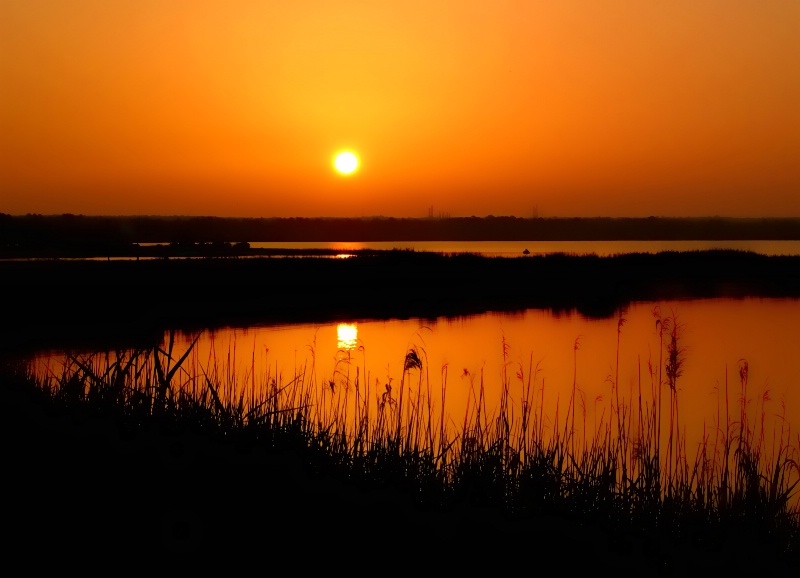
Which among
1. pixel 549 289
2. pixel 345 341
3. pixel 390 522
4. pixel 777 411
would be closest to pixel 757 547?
pixel 390 522

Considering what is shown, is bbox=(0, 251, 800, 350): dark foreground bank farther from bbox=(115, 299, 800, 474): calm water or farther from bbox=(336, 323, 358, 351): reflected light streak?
bbox=(115, 299, 800, 474): calm water

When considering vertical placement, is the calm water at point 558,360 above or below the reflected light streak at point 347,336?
above

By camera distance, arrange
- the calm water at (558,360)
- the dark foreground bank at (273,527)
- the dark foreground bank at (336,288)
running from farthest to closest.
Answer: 1. the dark foreground bank at (336,288)
2. the calm water at (558,360)
3. the dark foreground bank at (273,527)

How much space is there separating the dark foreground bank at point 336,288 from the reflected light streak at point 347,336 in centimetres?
202

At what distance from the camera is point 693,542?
558 cm

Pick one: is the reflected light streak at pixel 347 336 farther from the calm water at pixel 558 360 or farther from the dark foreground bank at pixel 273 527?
the dark foreground bank at pixel 273 527

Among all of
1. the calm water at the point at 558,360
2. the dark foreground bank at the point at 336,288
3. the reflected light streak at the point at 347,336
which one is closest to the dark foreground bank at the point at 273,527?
the calm water at the point at 558,360

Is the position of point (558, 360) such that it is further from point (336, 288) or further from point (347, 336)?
point (336, 288)

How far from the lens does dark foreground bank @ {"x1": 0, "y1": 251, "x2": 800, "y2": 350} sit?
22.9 m

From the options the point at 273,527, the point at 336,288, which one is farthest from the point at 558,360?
the point at 336,288

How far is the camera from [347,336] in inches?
782

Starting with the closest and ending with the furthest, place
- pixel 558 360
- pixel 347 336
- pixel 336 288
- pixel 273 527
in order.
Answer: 1. pixel 273 527
2. pixel 558 360
3. pixel 347 336
4. pixel 336 288

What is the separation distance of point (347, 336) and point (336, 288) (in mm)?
11601

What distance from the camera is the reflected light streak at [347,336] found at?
18097mm
